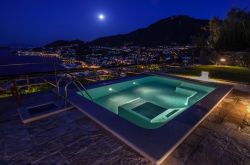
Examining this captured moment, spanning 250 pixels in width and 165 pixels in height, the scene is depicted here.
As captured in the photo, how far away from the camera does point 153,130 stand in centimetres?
216

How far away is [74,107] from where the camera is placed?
3.04 m

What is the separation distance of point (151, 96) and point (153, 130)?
3.30 metres

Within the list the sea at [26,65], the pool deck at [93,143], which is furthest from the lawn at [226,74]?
the sea at [26,65]

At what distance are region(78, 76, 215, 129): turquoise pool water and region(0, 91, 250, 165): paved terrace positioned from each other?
113 cm

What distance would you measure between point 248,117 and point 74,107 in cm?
329

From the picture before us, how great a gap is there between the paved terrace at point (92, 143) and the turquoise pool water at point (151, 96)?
113 centimetres

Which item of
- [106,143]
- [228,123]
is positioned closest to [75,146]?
[106,143]

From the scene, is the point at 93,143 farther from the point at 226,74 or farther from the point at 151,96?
the point at 226,74

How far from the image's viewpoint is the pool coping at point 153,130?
1.78m

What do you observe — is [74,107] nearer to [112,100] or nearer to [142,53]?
[112,100]

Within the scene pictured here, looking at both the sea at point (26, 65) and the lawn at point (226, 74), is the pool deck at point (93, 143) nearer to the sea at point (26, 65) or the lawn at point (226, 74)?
the sea at point (26, 65)

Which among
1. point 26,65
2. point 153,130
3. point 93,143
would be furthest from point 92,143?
point 26,65

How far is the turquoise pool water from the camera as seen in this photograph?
11.8ft

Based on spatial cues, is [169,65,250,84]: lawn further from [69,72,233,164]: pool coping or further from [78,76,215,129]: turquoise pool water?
[69,72,233,164]: pool coping
